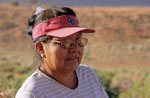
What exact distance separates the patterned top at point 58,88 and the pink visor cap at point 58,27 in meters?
0.33

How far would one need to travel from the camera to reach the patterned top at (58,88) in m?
1.84

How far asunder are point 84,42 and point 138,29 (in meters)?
31.9

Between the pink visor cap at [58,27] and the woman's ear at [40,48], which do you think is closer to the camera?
the pink visor cap at [58,27]

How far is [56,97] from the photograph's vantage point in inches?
77.0

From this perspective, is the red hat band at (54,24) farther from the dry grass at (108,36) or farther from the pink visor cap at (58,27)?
the dry grass at (108,36)

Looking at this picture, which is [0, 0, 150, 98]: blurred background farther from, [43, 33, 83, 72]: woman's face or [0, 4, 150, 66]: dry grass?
[43, 33, 83, 72]: woman's face

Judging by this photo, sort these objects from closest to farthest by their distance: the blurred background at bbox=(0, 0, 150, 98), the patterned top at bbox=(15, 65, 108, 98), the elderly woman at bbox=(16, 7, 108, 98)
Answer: the patterned top at bbox=(15, 65, 108, 98), the elderly woman at bbox=(16, 7, 108, 98), the blurred background at bbox=(0, 0, 150, 98)

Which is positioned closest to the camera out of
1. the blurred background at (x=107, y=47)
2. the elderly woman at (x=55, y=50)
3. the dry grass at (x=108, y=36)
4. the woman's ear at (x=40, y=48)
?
the elderly woman at (x=55, y=50)

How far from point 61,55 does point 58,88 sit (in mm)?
263

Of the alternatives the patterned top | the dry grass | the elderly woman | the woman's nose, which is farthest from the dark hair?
the dry grass

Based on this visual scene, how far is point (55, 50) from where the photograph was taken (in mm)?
1979

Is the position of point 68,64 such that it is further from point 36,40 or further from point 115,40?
point 115,40

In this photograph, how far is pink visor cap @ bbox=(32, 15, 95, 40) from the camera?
194 centimetres

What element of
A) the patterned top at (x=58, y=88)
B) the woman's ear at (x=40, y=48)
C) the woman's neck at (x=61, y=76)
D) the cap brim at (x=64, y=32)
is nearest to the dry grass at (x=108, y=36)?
the patterned top at (x=58, y=88)
